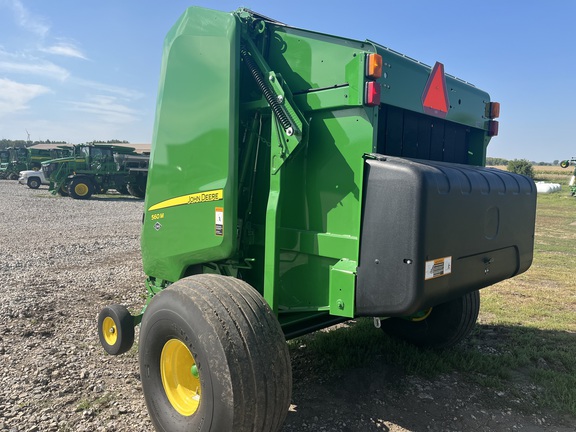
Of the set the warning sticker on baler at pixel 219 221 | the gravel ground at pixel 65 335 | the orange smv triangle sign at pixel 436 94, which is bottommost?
the gravel ground at pixel 65 335

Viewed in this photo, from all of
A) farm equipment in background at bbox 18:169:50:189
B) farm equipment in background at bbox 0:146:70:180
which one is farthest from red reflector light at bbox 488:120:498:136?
farm equipment in background at bbox 0:146:70:180

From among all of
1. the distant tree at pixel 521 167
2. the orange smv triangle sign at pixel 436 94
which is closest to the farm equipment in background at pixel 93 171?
the orange smv triangle sign at pixel 436 94

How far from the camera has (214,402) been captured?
2201 mm

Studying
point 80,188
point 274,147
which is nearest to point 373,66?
point 274,147

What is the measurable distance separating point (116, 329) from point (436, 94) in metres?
2.72

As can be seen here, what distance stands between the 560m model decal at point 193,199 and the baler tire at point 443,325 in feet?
7.30

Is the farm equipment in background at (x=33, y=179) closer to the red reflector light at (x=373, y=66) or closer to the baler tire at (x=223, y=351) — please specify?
the baler tire at (x=223, y=351)

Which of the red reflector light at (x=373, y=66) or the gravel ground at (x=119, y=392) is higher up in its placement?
the red reflector light at (x=373, y=66)

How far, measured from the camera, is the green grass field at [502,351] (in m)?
3.48

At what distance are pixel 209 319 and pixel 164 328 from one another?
16.8 inches

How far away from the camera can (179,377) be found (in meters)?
2.71

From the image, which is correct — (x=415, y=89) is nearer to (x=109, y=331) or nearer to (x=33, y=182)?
(x=109, y=331)

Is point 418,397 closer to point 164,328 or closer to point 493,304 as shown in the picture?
point 164,328

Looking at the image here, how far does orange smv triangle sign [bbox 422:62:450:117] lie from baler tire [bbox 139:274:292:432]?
1589 mm
